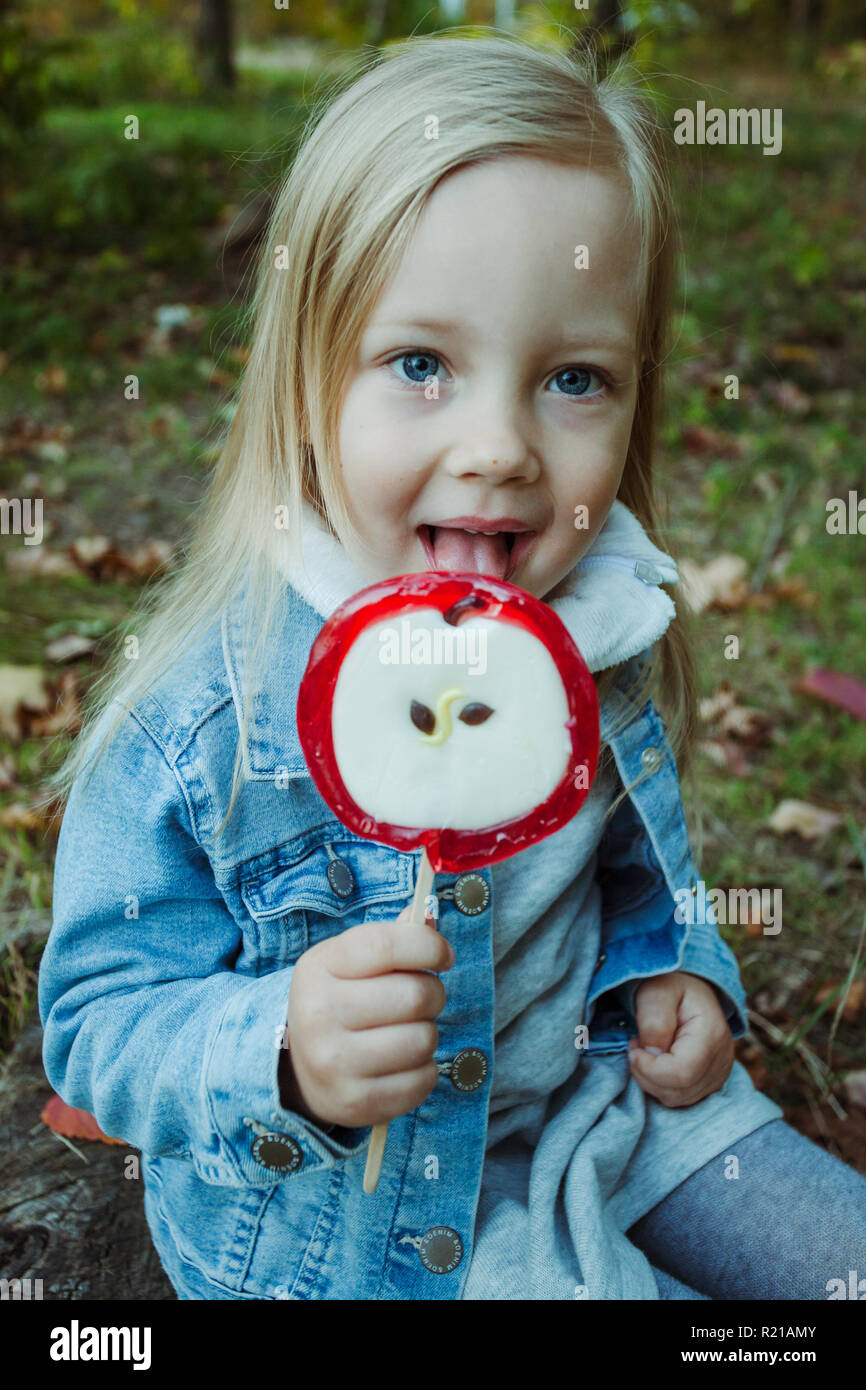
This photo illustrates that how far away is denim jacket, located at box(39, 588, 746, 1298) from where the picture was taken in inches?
51.5

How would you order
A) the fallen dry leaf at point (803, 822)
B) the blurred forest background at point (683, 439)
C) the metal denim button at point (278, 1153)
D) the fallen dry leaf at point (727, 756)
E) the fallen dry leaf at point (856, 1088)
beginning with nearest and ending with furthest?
the metal denim button at point (278, 1153) < the fallen dry leaf at point (856, 1088) < the blurred forest background at point (683, 439) < the fallen dry leaf at point (803, 822) < the fallen dry leaf at point (727, 756)

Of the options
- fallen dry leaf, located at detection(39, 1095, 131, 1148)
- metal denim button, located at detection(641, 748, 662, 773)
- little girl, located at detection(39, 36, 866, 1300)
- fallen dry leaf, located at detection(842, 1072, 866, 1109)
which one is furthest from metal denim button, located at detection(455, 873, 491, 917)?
fallen dry leaf, located at detection(842, 1072, 866, 1109)

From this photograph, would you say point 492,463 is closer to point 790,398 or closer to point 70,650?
point 70,650

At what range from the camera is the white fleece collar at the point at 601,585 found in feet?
4.68

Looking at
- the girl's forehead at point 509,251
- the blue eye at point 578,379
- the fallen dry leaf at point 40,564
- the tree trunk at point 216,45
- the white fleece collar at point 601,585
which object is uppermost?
the tree trunk at point 216,45

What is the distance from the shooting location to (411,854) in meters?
1.46

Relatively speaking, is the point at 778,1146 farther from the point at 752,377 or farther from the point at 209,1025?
the point at 752,377

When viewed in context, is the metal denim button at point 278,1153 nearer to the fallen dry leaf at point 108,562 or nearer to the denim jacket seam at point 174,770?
the denim jacket seam at point 174,770

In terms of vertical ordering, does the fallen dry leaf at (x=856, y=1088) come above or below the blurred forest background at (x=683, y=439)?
below

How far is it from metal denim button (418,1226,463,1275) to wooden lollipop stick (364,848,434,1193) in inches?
11.9

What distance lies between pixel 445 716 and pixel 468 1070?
48cm

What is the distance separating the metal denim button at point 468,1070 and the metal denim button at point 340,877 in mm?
232

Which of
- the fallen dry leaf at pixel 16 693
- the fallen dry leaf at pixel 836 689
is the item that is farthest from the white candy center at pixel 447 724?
the fallen dry leaf at pixel 836 689
